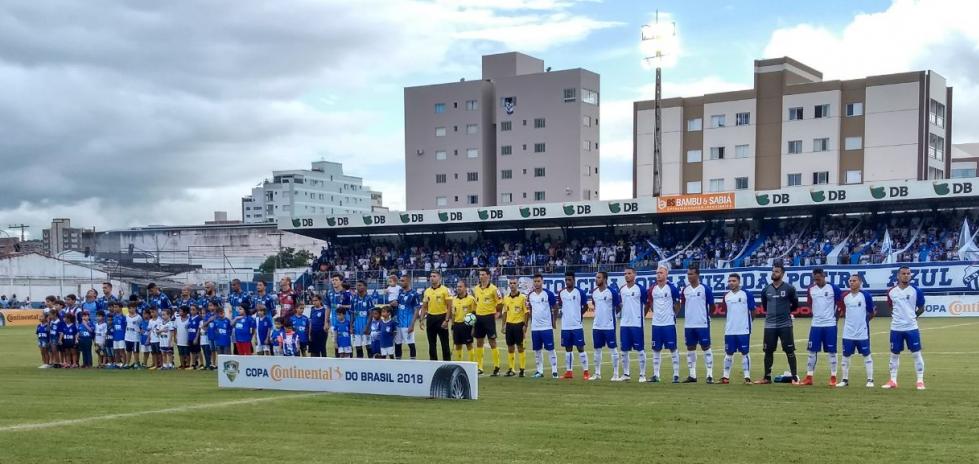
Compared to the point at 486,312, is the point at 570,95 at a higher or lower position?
Result: higher

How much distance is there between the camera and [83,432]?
460 inches

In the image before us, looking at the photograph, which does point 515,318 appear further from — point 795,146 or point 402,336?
point 795,146

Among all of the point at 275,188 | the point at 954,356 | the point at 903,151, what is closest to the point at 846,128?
the point at 903,151

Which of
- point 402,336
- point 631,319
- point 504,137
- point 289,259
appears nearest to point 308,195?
point 289,259

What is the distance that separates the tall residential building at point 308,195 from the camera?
141750 millimetres

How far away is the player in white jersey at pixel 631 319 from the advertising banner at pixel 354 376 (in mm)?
4024

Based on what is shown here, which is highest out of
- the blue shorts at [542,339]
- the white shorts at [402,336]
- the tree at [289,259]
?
the blue shorts at [542,339]

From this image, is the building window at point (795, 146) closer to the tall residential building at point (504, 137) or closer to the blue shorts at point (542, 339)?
the tall residential building at point (504, 137)

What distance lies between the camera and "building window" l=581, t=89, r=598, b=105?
87575 mm

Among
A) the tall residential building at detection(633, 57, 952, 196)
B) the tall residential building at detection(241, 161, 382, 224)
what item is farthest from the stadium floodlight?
the tall residential building at detection(241, 161, 382, 224)

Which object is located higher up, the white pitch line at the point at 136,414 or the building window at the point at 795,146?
the building window at the point at 795,146

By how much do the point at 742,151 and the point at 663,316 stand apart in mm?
59949

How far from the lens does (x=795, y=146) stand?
72.2m

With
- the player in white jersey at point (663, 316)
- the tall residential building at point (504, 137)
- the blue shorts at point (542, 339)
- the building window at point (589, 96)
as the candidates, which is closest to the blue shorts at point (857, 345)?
the player in white jersey at point (663, 316)
